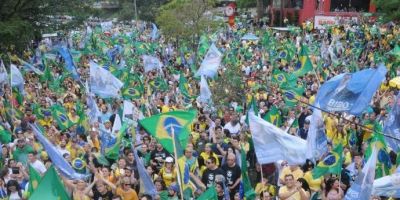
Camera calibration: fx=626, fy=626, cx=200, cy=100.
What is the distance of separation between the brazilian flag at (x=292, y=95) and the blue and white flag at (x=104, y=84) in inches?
152

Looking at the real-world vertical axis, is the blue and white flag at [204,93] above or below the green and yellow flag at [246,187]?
below

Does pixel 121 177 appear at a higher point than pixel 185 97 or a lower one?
higher

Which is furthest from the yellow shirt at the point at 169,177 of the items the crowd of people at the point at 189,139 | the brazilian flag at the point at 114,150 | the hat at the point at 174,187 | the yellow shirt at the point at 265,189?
the brazilian flag at the point at 114,150

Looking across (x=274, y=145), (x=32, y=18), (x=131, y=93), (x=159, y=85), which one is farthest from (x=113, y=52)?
(x=274, y=145)

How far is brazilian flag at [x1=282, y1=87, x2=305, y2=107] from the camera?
13740 mm

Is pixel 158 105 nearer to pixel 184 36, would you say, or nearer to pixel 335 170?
pixel 335 170

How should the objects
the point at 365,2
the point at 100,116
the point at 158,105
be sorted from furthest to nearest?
1. the point at 365,2
2. the point at 158,105
3. the point at 100,116

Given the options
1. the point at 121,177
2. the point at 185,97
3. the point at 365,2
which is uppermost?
the point at 121,177

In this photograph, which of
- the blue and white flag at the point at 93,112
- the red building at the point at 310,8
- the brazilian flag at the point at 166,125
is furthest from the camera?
the red building at the point at 310,8

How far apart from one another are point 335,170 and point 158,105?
7.21 m

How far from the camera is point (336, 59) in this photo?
73.6ft

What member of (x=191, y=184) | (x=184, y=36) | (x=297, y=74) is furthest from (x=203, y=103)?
(x=184, y=36)

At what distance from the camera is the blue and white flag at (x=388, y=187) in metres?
6.91

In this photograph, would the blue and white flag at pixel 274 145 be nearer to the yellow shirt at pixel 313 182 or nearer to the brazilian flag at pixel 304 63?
the yellow shirt at pixel 313 182
